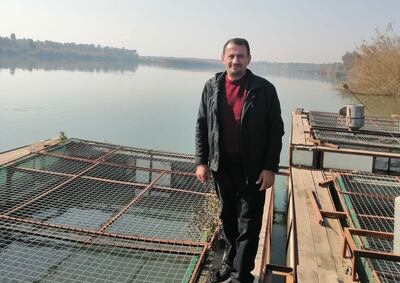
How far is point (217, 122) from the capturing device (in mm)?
2324

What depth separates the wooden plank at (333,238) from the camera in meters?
2.94

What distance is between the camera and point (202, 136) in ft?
8.22

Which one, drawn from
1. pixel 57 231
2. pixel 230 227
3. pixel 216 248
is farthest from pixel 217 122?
pixel 57 231

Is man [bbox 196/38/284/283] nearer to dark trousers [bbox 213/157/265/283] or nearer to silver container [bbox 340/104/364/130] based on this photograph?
dark trousers [bbox 213/157/265/283]

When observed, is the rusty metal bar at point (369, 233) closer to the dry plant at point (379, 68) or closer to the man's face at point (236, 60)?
the man's face at point (236, 60)

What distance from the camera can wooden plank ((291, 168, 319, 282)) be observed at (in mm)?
2867

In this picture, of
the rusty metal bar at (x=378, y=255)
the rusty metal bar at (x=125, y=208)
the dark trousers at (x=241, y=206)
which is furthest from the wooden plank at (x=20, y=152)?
the rusty metal bar at (x=378, y=255)

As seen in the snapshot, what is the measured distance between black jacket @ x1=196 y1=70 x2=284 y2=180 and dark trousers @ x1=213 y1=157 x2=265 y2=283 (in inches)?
2.5

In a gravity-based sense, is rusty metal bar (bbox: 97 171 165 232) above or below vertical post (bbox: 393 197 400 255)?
below

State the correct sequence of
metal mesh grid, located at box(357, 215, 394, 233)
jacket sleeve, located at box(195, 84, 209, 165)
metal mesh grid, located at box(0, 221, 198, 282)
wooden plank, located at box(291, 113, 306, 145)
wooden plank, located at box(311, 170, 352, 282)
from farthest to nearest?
wooden plank, located at box(291, 113, 306, 145)
metal mesh grid, located at box(357, 215, 394, 233)
metal mesh grid, located at box(0, 221, 198, 282)
wooden plank, located at box(311, 170, 352, 282)
jacket sleeve, located at box(195, 84, 209, 165)

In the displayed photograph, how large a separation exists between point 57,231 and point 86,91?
23.0 meters

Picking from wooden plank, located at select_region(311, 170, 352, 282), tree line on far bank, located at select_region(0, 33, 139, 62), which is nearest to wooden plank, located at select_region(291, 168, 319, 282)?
wooden plank, located at select_region(311, 170, 352, 282)

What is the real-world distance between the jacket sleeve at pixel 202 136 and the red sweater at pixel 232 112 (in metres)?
0.17

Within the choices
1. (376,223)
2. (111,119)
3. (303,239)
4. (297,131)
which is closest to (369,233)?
(303,239)
